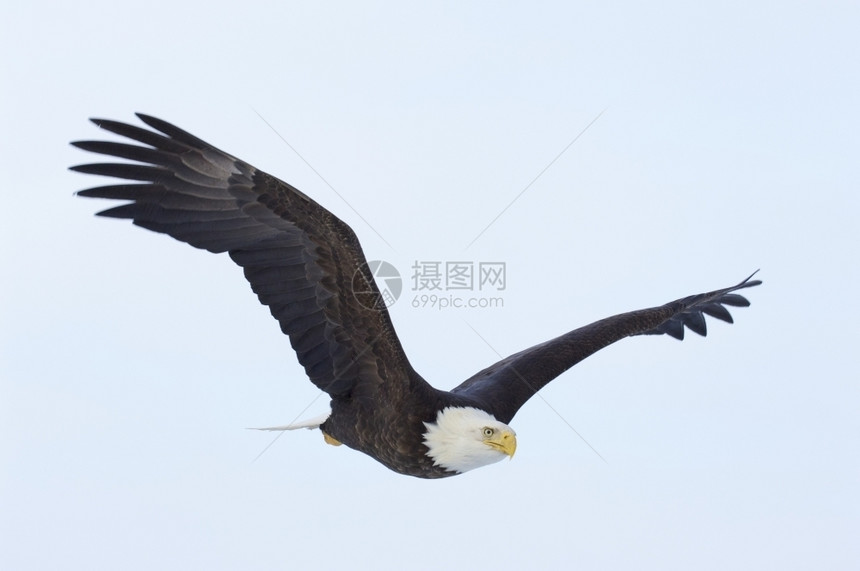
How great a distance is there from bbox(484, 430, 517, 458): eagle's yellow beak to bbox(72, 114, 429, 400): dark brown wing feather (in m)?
0.90

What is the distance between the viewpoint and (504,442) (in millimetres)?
7133

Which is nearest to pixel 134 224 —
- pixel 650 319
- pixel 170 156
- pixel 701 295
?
pixel 170 156

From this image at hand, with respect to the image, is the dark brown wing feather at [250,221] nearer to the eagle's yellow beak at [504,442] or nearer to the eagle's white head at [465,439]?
the eagle's white head at [465,439]

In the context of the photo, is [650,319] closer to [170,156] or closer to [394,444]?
[394,444]

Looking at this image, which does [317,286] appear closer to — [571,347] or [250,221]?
[250,221]

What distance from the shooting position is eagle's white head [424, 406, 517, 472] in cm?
712

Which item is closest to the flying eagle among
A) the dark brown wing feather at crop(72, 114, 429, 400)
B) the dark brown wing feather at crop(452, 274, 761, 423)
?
the dark brown wing feather at crop(72, 114, 429, 400)

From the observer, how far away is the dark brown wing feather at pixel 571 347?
7.95 m

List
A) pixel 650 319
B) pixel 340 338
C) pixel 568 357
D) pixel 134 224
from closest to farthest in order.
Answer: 1. pixel 134 224
2. pixel 340 338
3. pixel 568 357
4. pixel 650 319

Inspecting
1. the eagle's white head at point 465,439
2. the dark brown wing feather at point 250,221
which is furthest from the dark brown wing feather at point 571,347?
the dark brown wing feather at point 250,221

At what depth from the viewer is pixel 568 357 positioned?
340 inches

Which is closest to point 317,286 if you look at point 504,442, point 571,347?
point 504,442

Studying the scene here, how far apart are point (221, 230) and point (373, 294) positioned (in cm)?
97

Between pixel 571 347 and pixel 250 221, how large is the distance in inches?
123
